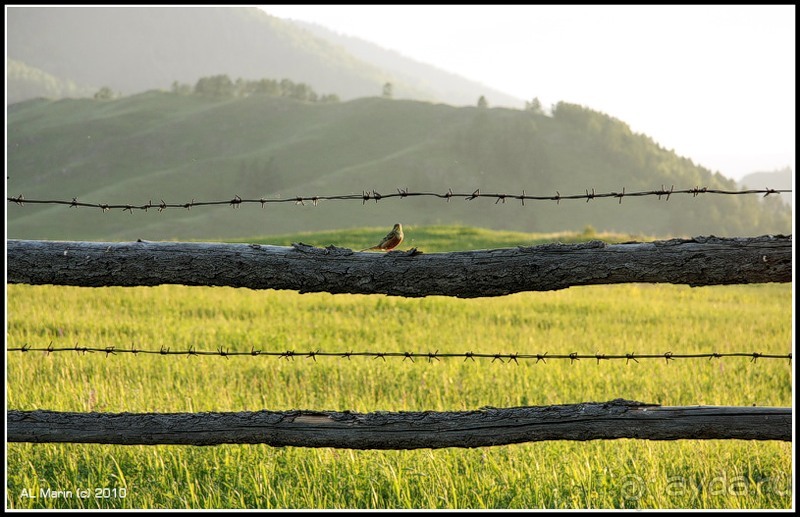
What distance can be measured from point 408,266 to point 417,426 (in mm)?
764

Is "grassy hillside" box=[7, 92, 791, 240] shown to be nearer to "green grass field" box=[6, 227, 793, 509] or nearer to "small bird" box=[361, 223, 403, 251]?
"green grass field" box=[6, 227, 793, 509]

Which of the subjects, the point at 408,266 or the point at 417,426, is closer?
the point at 408,266

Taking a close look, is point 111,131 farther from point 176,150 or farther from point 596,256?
point 596,256

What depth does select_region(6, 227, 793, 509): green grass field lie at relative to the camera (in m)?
4.24

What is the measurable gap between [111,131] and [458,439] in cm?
10172

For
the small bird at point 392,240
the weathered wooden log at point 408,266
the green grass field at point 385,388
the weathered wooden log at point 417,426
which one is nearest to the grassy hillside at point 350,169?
the green grass field at point 385,388

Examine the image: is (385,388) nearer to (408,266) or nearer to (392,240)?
(392,240)

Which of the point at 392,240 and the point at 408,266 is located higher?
the point at 392,240

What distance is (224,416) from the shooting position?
3.56m

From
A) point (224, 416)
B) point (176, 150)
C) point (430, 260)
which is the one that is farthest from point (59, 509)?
point (176, 150)

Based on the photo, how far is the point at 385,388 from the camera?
637cm

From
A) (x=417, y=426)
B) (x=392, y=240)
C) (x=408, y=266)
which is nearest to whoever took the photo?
(x=408, y=266)

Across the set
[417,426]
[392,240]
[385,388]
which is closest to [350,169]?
[385,388]

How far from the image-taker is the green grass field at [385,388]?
167 inches
